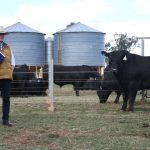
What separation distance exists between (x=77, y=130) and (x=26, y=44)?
20.4 metres

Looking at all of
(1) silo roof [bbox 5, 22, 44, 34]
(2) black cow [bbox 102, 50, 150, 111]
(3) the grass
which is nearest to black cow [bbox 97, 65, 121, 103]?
(2) black cow [bbox 102, 50, 150, 111]

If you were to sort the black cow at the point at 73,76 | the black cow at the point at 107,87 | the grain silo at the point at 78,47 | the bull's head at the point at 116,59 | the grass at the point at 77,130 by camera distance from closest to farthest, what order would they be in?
the grass at the point at 77,130 → the bull's head at the point at 116,59 → the black cow at the point at 107,87 → the black cow at the point at 73,76 → the grain silo at the point at 78,47

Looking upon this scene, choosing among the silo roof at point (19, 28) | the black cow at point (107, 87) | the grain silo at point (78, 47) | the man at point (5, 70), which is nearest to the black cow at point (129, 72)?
the black cow at point (107, 87)

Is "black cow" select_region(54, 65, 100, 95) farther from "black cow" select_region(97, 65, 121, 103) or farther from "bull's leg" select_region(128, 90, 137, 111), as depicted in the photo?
Answer: "bull's leg" select_region(128, 90, 137, 111)

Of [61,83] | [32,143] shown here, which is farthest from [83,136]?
[61,83]

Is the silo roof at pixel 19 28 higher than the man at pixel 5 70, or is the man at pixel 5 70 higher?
the silo roof at pixel 19 28

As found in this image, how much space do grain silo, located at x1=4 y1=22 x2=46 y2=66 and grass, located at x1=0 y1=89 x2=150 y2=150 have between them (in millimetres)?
14534

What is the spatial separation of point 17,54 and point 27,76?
24.6 ft

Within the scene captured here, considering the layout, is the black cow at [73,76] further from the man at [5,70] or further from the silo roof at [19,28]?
the man at [5,70]

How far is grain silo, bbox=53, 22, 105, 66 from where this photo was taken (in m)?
29.9

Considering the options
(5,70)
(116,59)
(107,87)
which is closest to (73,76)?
(107,87)

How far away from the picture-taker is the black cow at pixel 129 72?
46.0ft

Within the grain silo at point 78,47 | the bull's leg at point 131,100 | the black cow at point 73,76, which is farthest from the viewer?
the grain silo at point 78,47

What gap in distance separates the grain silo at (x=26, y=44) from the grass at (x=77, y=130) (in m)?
14.5
